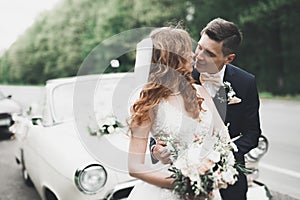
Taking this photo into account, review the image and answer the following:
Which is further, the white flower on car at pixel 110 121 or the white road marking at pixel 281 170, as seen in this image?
the white road marking at pixel 281 170

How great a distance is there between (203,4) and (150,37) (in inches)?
876

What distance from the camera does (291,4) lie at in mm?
17797

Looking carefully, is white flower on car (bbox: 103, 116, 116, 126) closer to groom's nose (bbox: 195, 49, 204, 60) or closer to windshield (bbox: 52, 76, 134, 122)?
windshield (bbox: 52, 76, 134, 122)

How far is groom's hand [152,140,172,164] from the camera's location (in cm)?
201

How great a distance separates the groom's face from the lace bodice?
399mm

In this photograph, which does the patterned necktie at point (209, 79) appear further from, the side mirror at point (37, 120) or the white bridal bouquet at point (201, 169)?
the side mirror at point (37, 120)

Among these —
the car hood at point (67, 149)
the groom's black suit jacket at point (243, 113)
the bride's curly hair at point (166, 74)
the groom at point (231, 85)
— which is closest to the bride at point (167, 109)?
the bride's curly hair at point (166, 74)

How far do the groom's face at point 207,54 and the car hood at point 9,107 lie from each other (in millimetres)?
7105

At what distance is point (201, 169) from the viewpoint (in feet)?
6.56

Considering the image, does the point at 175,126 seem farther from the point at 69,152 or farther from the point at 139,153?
the point at 69,152

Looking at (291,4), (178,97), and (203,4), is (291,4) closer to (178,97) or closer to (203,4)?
(203,4)

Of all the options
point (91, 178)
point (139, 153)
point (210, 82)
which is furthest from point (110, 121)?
point (139, 153)

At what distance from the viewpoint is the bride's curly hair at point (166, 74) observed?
1994mm

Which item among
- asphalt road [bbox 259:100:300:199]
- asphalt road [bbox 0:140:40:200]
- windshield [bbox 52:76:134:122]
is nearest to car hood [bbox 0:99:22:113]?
asphalt road [bbox 0:140:40:200]
